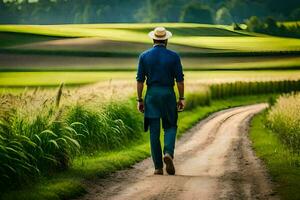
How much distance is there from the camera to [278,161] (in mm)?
16188

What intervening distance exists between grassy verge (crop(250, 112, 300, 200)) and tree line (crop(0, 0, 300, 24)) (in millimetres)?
85544

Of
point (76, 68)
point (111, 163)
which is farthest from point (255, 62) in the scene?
point (111, 163)

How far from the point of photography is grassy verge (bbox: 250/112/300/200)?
38.5 ft

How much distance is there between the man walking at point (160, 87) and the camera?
530 inches

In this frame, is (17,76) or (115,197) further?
(17,76)

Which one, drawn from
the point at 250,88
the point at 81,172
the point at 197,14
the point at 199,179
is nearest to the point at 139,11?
the point at 197,14

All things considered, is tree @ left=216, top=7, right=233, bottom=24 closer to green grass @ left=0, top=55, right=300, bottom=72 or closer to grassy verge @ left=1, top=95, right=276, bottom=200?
green grass @ left=0, top=55, right=300, bottom=72

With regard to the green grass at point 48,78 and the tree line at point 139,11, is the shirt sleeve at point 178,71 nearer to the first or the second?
the green grass at point 48,78

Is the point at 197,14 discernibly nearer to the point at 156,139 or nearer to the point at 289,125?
the point at 289,125

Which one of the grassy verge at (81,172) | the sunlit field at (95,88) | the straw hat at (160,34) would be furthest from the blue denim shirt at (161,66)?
the grassy verge at (81,172)

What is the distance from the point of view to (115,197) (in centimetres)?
1090

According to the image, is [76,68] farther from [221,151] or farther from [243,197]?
[243,197]

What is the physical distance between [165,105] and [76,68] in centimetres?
6415

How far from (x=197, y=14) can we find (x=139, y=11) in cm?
2694
